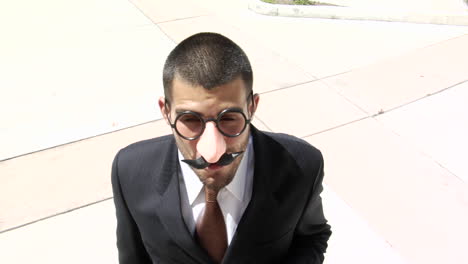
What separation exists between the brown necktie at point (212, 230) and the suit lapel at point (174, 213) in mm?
44

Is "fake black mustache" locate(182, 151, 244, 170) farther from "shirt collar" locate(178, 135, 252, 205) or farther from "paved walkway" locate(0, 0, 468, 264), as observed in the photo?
"paved walkway" locate(0, 0, 468, 264)

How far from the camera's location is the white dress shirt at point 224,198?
1407 millimetres

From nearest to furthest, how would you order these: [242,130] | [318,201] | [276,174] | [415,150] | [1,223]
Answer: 1. [242,130]
2. [276,174]
3. [318,201]
4. [1,223]
5. [415,150]

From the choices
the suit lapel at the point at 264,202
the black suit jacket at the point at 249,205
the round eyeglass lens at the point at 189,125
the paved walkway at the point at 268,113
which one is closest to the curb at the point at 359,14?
the paved walkway at the point at 268,113

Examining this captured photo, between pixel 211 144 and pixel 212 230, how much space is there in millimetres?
388

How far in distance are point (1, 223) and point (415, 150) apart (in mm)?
3328

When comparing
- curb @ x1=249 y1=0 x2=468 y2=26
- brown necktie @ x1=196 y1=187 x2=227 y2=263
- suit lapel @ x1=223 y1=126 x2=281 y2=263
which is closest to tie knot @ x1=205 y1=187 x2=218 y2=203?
brown necktie @ x1=196 y1=187 x2=227 y2=263

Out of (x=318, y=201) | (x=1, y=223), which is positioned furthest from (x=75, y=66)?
(x=318, y=201)

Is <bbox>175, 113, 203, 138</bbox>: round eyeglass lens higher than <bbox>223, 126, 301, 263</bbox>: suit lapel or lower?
higher

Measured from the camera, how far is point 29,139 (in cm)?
380

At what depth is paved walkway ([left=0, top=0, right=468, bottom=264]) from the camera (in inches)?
118

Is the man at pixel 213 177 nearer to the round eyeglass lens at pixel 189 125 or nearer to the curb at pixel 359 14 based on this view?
the round eyeglass lens at pixel 189 125

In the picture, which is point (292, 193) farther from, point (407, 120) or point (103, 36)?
point (103, 36)

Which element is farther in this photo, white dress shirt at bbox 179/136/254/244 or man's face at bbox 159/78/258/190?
white dress shirt at bbox 179/136/254/244
